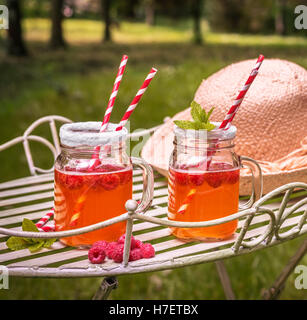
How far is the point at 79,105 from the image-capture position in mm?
4352

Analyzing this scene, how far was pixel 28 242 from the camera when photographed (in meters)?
1.01

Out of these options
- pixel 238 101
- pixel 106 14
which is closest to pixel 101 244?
pixel 238 101

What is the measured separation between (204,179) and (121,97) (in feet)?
11.9

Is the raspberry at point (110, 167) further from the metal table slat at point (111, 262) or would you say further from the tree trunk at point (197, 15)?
the tree trunk at point (197, 15)

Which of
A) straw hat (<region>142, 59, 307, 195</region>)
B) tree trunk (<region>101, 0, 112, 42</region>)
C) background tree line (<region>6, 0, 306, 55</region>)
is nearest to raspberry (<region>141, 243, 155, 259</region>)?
straw hat (<region>142, 59, 307, 195</region>)

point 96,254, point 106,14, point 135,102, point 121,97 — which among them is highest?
point 135,102

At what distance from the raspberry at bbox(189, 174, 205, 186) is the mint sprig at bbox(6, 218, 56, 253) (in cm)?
27

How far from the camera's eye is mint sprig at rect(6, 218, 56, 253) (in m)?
0.98

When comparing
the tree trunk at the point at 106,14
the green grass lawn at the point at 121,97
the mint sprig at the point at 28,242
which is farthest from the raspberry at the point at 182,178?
the tree trunk at the point at 106,14

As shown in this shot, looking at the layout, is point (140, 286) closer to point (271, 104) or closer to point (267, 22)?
point (271, 104)

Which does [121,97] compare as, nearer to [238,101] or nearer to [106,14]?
[238,101]

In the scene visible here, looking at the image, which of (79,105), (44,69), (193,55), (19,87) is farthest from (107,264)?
(193,55)

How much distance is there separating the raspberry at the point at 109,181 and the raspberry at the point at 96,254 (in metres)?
0.10

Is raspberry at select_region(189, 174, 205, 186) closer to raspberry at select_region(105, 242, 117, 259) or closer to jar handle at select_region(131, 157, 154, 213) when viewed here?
jar handle at select_region(131, 157, 154, 213)
